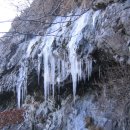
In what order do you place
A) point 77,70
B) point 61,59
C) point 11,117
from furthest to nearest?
point 11,117 → point 61,59 → point 77,70

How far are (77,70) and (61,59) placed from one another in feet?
2.34

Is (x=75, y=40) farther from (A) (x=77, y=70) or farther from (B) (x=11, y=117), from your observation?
(B) (x=11, y=117)

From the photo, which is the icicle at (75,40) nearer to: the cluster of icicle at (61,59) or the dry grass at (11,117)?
the cluster of icicle at (61,59)

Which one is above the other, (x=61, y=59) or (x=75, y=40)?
(x=75, y=40)

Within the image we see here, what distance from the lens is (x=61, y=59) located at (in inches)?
401

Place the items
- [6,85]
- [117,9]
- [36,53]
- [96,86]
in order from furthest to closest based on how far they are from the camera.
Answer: [6,85] < [36,53] < [96,86] < [117,9]

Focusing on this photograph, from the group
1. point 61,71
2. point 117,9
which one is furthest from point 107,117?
point 117,9

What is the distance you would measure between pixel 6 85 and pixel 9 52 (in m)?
1.23

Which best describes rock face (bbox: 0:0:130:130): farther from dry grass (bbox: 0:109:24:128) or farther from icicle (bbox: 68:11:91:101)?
dry grass (bbox: 0:109:24:128)

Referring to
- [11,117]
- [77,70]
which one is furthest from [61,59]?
[11,117]

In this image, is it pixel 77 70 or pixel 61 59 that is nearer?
pixel 77 70

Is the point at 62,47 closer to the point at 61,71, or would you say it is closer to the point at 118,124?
the point at 61,71

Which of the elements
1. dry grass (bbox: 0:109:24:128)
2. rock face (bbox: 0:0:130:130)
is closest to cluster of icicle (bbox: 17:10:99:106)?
rock face (bbox: 0:0:130:130)

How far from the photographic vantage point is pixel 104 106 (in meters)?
9.19
